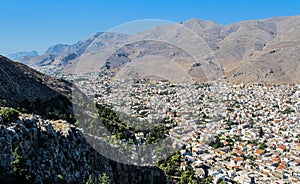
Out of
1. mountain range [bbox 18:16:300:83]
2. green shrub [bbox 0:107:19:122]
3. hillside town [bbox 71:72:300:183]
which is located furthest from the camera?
hillside town [bbox 71:72:300:183]

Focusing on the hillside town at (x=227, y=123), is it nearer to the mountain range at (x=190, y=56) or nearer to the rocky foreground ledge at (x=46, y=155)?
the mountain range at (x=190, y=56)

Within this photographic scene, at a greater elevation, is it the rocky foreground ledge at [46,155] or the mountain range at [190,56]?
the mountain range at [190,56]

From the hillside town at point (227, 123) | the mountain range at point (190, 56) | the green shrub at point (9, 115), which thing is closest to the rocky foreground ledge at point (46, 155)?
the green shrub at point (9, 115)

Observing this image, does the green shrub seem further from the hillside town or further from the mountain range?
the hillside town

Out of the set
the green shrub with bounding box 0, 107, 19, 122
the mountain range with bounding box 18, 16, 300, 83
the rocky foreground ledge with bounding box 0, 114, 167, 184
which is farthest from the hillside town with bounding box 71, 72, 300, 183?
the green shrub with bounding box 0, 107, 19, 122

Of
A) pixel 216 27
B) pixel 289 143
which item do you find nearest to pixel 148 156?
pixel 289 143

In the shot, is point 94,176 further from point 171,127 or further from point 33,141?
point 171,127
